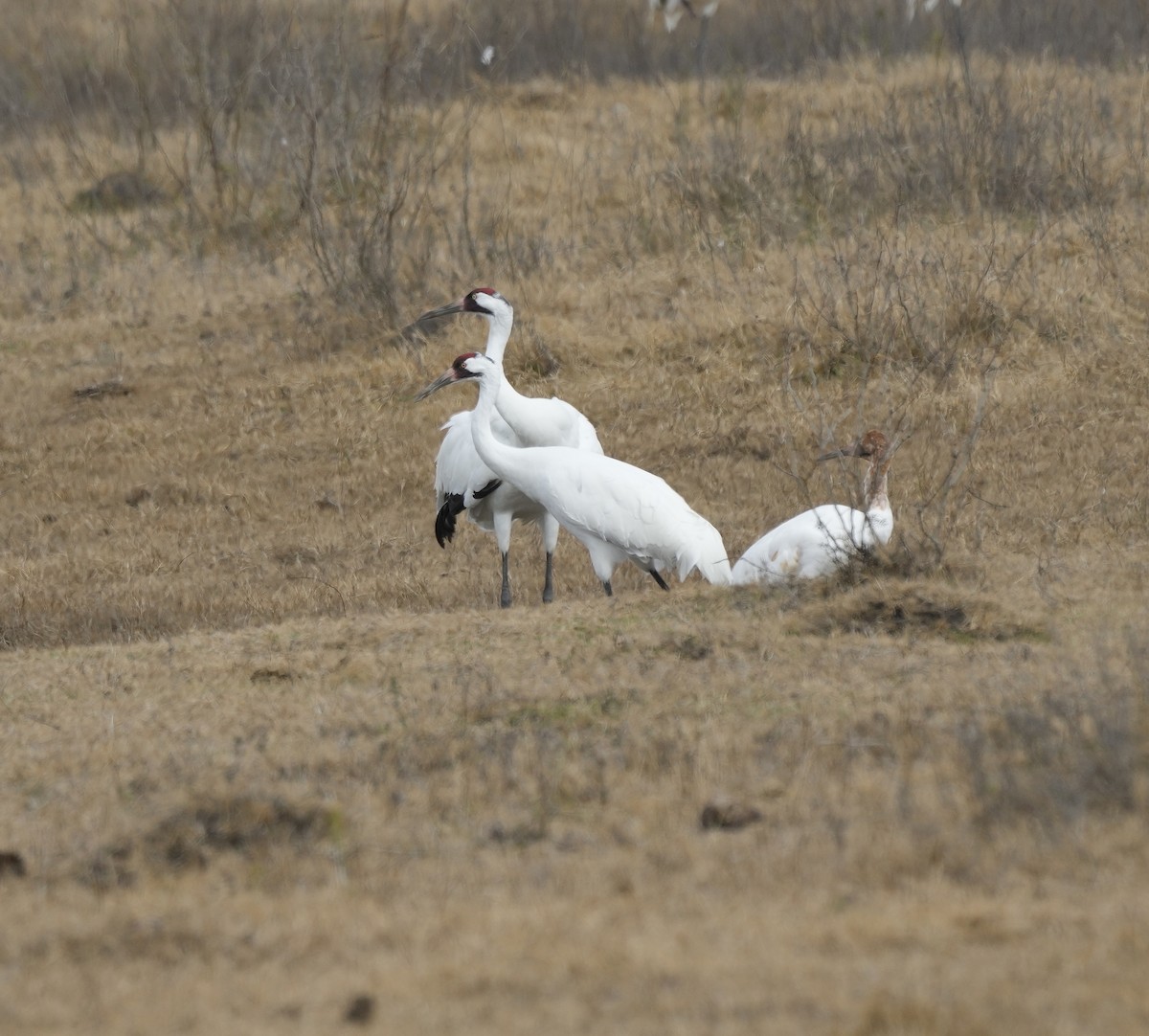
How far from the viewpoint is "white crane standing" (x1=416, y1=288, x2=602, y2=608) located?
29.8ft

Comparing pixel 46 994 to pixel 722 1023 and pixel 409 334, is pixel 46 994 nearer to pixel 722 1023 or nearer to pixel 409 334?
pixel 722 1023

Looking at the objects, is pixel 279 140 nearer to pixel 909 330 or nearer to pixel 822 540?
pixel 909 330

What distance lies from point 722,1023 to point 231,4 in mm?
18816

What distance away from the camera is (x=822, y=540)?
24.2ft

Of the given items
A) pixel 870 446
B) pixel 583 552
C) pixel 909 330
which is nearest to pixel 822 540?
pixel 870 446

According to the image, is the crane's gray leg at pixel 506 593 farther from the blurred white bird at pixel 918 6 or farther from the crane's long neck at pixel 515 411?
the blurred white bird at pixel 918 6

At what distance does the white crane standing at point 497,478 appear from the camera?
29.8 ft

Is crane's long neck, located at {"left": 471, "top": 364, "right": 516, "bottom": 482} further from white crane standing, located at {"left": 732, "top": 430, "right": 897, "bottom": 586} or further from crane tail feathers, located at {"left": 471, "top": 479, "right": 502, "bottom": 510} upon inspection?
white crane standing, located at {"left": 732, "top": 430, "right": 897, "bottom": 586}

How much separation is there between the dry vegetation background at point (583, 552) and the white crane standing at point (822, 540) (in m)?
0.17

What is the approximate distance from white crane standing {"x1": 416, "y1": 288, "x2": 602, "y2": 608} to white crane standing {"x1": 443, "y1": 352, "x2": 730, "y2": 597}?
0.42m

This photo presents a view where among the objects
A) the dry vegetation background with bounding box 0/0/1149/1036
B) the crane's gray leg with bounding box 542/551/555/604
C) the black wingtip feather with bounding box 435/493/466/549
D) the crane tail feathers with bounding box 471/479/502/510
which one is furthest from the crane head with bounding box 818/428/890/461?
the black wingtip feather with bounding box 435/493/466/549

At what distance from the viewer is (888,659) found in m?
5.71

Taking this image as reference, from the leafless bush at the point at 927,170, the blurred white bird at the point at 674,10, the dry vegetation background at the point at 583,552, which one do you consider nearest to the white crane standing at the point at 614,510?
the dry vegetation background at the point at 583,552

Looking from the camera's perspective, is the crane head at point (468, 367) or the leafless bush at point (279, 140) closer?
the crane head at point (468, 367)
